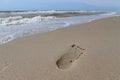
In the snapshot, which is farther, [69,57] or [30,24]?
[30,24]

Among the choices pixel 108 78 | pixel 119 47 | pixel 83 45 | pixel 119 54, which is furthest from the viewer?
pixel 83 45

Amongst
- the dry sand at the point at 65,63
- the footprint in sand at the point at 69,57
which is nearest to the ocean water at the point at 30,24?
the dry sand at the point at 65,63

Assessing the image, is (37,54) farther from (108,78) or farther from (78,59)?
(108,78)

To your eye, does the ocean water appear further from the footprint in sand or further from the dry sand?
the footprint in sand

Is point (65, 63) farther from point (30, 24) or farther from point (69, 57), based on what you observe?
point (30, 24)

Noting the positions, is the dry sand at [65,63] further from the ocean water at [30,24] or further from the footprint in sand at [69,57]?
the ocean water at [30,24]

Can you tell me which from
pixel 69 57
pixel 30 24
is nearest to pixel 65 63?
pixel 69 57

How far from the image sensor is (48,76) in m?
4.10

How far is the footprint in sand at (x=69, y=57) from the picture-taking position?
15.1ft

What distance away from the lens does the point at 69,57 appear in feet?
16.5

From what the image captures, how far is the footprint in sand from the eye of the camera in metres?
4.61

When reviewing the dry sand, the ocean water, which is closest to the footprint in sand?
the dry sand

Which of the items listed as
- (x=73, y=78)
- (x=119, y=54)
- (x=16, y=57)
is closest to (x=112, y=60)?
(x=119, y=54)

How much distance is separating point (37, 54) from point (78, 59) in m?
1.13
